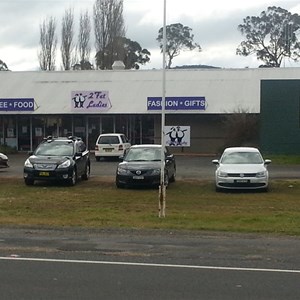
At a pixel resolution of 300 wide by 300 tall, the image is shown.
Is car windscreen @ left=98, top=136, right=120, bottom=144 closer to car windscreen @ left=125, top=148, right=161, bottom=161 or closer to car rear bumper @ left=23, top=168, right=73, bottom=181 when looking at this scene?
car windscreen @ left=125, top=148, right=161, bottom=161

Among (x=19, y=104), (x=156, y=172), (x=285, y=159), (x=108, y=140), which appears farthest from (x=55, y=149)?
(x=19, y=104)

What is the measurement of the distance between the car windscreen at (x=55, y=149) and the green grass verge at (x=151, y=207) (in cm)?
126

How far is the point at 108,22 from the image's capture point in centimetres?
→ 6378

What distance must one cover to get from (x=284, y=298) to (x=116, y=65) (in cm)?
4158

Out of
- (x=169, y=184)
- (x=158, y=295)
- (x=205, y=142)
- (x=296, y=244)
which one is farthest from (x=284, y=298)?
(x=205, y=142)

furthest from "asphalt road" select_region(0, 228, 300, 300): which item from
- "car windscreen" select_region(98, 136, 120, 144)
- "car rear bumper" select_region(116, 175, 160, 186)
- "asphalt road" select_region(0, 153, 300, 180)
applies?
"car windscreen" select_region(98, 136, 120, 144)

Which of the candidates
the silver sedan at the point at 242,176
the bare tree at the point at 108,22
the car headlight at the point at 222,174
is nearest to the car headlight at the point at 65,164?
the silver sedan at the point at 242,176

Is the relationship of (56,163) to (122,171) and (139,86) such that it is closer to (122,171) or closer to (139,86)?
(122,171)

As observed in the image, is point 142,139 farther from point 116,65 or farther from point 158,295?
point 158,295

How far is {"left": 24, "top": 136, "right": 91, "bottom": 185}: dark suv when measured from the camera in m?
21.5

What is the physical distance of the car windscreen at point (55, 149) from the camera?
22609 mm

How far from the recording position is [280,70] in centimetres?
4212

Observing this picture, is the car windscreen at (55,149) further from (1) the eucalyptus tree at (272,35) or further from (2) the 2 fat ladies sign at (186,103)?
(1) the eucalyptus tree at (272,35)

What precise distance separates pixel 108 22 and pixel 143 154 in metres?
43.6
